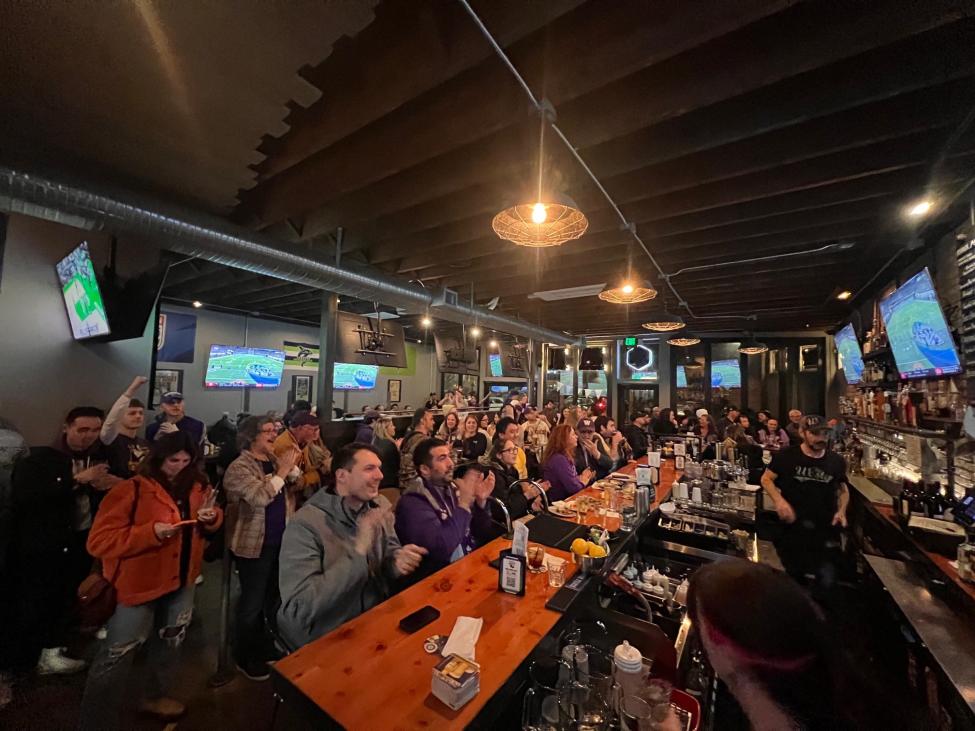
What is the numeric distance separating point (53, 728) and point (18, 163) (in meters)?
3.14

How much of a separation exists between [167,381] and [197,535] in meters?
6.61

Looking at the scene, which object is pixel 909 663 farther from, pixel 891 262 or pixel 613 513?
pixel 891 262

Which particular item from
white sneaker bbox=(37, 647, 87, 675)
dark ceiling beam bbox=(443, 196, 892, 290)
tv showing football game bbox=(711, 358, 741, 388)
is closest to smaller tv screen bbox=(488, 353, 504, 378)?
dark ceiling beam bbox=(443, 196, 892, 290)

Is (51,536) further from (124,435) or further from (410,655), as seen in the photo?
(410,655)

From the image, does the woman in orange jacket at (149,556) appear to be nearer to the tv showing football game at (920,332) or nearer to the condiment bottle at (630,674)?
the condiment bottle at (630,674)

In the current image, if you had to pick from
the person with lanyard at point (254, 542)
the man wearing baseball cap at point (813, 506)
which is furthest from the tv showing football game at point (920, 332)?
the person with lanyard at point (254, 542)

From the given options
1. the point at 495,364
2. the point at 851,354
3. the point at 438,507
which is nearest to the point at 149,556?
the point at 438,507

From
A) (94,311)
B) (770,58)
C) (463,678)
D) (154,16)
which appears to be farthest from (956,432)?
(94,311)

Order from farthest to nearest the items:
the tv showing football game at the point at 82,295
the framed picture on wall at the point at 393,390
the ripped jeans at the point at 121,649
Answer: the framed picture on wall at the point at 393,390, the tv showing football game at the point at 82,295, the ripped jeans at the point at 121,649

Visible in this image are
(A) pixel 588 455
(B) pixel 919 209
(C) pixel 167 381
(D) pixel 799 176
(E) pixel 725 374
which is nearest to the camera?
(D) pixel 799 176

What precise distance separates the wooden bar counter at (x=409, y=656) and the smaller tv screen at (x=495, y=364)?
6.97 metres

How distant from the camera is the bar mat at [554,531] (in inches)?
91.2

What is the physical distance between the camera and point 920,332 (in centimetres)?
354

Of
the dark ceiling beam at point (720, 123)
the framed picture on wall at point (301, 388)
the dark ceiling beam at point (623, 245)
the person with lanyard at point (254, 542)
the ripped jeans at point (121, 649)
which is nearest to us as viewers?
the dark ceiling beam at point (720, 123)
